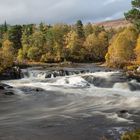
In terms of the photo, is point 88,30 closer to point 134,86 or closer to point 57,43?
point 57,43

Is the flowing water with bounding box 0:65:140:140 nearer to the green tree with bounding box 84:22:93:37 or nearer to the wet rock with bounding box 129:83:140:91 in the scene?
the wet rock with bounding box 129:83:140:91

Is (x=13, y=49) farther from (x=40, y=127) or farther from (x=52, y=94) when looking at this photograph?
(x=40, y=127)

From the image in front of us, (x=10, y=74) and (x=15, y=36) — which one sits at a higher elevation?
(x=15, y=36)

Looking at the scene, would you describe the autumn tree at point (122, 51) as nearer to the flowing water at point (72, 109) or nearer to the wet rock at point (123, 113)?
the flowing water at point (72, 109)

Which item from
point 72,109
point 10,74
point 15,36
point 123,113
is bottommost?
point 123,113

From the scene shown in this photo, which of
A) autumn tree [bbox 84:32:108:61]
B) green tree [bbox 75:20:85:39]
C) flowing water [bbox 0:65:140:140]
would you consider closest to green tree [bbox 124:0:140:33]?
flowing water [bbox 0:65:140:140]

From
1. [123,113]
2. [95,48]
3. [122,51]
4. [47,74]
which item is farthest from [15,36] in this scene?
[123,113]

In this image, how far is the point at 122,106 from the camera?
120 ft

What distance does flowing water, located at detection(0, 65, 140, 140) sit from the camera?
26.5 meters

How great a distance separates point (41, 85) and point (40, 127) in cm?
2467

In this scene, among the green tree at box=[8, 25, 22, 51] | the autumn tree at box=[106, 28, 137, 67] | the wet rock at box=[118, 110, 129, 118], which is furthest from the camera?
the green tree at box=[8, 25, 22, 51]

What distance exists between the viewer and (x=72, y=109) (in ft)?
116

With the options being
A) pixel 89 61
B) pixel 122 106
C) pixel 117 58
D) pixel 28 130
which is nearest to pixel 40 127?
pixel 28 130

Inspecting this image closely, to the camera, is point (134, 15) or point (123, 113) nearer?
point (123, 113)
